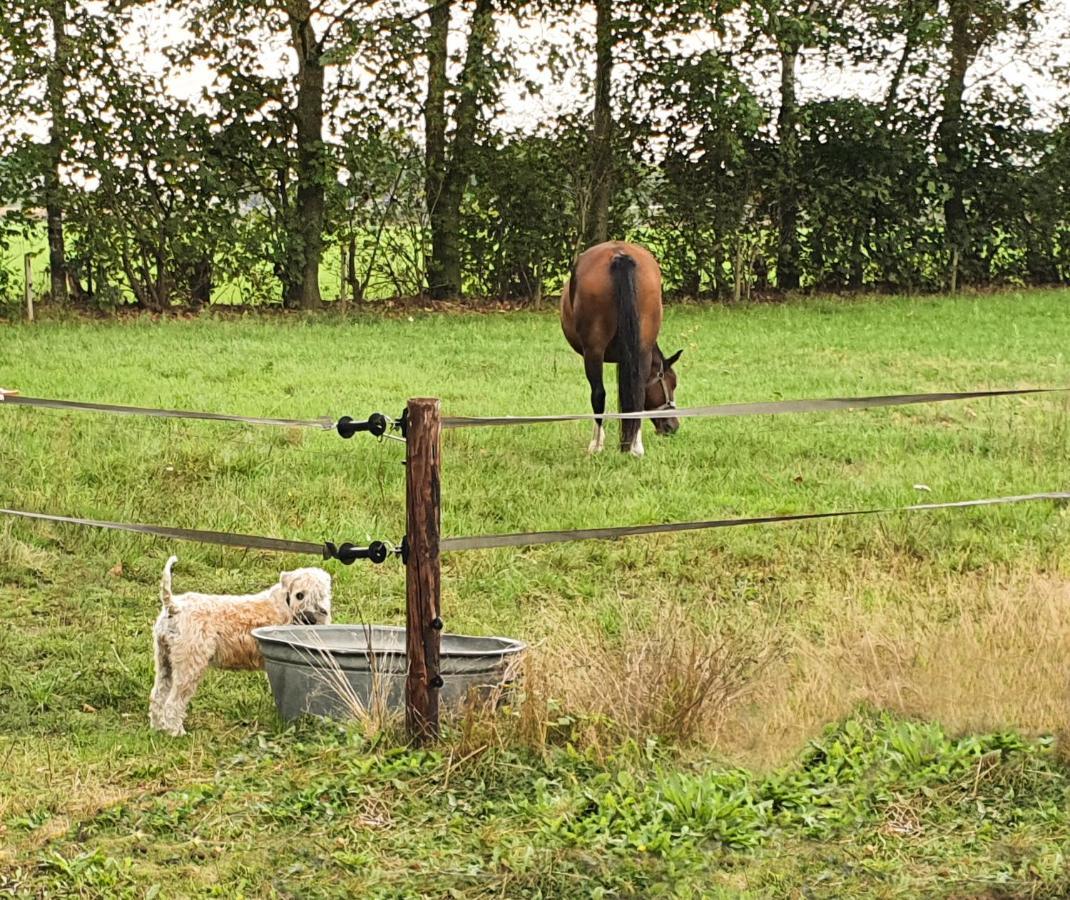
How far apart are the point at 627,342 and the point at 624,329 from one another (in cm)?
10

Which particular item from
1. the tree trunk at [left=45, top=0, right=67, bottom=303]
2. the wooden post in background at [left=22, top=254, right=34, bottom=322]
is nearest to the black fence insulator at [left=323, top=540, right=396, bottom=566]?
the wooden post in background at [left=22, top=254, right=34, bottom=322]

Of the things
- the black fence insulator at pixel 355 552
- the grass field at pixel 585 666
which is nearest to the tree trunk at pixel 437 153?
the grass field at pixel 585 666

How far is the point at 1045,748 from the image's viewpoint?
469 cm

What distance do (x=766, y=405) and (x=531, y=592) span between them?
230cm

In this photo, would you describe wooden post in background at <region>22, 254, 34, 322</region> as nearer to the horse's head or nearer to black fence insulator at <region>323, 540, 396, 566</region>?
the horse's head

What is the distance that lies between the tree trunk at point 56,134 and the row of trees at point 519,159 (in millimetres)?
35

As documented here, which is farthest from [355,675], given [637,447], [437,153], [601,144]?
[601,144]

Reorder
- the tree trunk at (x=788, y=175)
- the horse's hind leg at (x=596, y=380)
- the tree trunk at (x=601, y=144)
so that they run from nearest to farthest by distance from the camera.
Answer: the horse's hind leg at (x=596, y=380)
the tree trunk at (x=601, y=144)
the tree trunk at (x=788, y=175)

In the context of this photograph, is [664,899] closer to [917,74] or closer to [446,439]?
[446,439]

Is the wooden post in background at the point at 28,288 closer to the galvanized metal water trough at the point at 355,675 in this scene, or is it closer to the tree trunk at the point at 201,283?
the tree trunk at the point at 201,283

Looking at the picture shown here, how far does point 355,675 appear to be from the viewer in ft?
17.1

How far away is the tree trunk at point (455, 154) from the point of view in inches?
824

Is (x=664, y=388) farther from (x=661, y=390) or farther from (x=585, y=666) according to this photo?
(x=585, y=666)

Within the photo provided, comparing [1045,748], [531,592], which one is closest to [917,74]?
[531,592]
